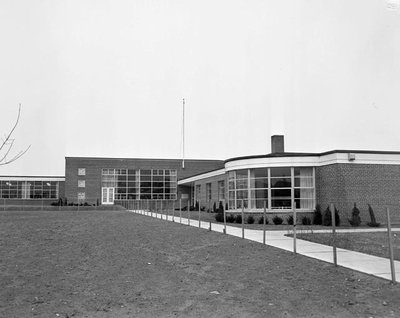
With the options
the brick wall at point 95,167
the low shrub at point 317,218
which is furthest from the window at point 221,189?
the brick wall at point 95,167

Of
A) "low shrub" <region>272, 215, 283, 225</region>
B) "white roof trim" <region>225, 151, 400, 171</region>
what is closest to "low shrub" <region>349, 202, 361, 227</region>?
"white roof trim" <region>225, 151, 400, 171</region>

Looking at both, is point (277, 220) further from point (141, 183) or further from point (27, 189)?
point (27, 189)

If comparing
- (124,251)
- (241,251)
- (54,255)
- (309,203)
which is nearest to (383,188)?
(309,203)

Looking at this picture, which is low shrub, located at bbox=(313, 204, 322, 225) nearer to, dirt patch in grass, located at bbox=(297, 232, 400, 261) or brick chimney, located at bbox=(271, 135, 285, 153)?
dirt patch in grass, located at bbox=(297, 232, 400, 261)

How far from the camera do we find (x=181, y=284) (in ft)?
29.2

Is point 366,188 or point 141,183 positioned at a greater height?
point 141,183

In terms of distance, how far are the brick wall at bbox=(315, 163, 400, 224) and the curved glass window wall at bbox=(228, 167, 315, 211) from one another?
207cm

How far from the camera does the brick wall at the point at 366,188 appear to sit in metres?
26.4

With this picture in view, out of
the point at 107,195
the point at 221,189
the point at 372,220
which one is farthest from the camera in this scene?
the point at 107,195

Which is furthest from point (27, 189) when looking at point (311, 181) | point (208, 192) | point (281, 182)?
point (311, 181)

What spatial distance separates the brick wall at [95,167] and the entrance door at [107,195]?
1.90 ft

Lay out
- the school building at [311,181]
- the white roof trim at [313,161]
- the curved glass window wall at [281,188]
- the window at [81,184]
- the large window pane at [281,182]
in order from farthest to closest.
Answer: the window at [81,184]
the large window pane at [281,182]
the curved glass window wall at [281,188]
the white roof trim at [313,161]
the school building at [311,181]

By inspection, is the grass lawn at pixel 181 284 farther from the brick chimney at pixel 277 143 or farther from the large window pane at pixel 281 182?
the brick chimney at pixel 277 143

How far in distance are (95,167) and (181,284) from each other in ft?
197
